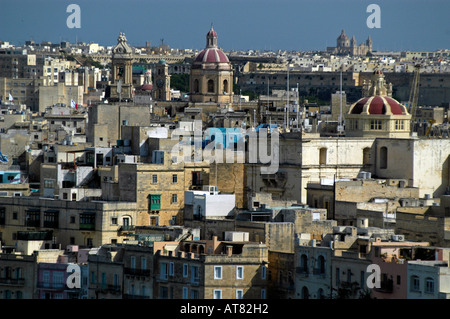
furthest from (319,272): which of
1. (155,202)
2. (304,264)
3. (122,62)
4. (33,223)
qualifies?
(122,62)

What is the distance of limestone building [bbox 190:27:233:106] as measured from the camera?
4670 inches

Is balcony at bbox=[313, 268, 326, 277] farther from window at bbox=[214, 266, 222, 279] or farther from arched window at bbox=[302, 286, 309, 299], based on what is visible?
window at bbox=[214, 266, 222, 279]

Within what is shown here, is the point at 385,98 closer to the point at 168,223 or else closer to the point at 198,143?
the point at 198,143

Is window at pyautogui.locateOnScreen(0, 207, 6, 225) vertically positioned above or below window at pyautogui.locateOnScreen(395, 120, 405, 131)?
below

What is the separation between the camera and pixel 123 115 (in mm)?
79438

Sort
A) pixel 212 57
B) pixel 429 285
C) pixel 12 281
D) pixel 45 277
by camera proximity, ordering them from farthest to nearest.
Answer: pixel 212 57 < pixel 12 281 < pixel 45 277 < pixel 429 285

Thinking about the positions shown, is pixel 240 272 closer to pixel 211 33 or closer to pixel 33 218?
pixel 33 218

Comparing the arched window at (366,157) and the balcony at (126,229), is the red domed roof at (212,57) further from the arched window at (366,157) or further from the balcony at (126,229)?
the balcony at (126,229)

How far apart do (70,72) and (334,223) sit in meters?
124

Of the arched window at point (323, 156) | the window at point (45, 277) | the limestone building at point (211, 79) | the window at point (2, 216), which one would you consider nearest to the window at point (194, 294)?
the window at point (45, 277)

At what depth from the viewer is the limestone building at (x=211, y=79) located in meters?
119

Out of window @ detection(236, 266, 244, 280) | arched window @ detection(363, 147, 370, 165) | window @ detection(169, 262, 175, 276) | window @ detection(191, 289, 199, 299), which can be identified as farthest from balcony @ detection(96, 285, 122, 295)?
arched window @ detection(363, 147, 370, 165)

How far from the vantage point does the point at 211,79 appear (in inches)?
4702
